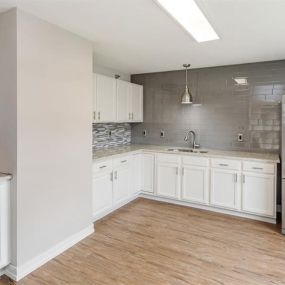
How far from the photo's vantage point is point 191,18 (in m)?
2.28

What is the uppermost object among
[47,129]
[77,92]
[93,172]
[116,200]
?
[77,92]

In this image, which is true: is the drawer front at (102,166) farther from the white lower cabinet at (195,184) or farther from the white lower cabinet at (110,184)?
the white lower cabinet at (195,184)

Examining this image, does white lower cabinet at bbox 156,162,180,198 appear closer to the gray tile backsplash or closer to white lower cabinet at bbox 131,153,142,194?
white lower cabinet at bbox 131,153,142,194

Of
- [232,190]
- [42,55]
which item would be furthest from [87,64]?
[232,190]

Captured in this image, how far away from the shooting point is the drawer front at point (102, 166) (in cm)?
325

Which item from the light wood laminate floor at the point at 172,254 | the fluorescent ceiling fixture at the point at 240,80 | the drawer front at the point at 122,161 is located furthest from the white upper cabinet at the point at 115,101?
the fluorescent ceiling fixture at the point at 240,80

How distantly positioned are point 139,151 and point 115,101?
3.15 ft

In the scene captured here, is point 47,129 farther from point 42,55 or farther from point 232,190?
point 232,190

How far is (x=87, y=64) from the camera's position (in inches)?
112

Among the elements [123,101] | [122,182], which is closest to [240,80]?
[123,101]

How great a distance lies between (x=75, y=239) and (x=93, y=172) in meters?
0.84

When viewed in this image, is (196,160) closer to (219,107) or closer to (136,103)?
(219,107)

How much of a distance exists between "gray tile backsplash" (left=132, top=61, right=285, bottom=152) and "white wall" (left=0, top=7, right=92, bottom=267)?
7.07 feet

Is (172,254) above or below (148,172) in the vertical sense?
below
